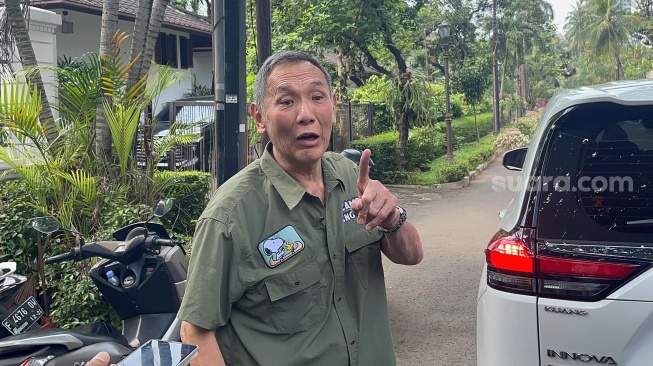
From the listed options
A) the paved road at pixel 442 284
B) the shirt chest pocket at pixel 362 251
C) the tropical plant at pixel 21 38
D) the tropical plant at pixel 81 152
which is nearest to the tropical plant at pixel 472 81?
the paved road at pixel 442 284

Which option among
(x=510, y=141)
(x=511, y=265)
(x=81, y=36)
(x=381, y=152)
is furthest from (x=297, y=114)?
(x=510, y=141)

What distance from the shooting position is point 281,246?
6.00 feet

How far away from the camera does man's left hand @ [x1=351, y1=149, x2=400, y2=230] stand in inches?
69.3

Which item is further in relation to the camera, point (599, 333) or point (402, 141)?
point (402, 141)

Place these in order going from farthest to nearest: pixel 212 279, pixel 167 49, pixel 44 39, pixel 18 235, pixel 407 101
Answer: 1. pixel 167 49
2. pixel 407 101
3. pixel 44 39
4. pixel 18 235
5. pixel 212 279

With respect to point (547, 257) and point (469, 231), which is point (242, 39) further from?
point (469, 231)

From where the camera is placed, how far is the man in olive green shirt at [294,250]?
1.77m

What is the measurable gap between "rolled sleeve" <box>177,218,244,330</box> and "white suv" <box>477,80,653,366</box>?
117cm

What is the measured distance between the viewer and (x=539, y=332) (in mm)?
2340

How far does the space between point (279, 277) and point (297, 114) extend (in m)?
0.48

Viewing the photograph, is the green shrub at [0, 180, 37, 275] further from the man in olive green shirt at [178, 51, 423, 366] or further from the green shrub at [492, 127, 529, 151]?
the green shrub at [492, 127, 529, 151]

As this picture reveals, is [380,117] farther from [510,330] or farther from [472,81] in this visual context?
[510,330]

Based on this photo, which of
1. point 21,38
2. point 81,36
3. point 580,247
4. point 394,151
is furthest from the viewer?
point 81,36

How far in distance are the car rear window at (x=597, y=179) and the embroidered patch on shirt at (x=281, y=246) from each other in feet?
3.43
